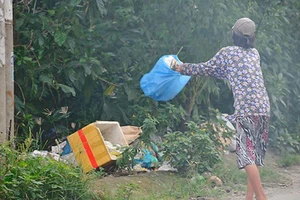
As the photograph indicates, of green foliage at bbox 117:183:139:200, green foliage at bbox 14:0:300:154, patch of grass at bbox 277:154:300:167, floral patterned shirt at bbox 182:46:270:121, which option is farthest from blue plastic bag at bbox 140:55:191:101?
patch of grass at bbox 277:154:300:167

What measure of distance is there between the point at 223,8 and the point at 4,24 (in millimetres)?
3532

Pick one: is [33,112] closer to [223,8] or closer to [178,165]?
[178,165]

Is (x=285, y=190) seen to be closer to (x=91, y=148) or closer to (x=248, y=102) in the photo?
(x=248, y=102)

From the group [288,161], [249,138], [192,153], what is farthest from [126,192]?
[288,161]

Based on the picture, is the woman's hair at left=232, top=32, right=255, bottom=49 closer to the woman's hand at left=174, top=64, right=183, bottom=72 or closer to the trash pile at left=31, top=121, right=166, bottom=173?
the woman's hand at left=174, top=64, right=183, bottom=72

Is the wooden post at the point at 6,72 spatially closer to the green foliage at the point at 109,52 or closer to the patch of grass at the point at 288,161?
the green foliage at the point at 109,52

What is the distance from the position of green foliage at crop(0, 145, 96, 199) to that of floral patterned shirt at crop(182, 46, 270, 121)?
5.14 ft

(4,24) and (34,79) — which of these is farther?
(34,79)

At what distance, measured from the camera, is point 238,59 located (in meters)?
6.32

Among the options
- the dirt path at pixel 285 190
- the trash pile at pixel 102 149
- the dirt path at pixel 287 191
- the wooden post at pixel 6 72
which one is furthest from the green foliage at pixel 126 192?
the dirt path at pixel 287 191

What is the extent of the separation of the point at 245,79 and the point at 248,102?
0.70 feet

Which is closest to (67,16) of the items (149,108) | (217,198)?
(149,108)

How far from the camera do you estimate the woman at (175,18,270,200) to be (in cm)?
623

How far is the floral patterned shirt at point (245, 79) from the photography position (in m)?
6.25
